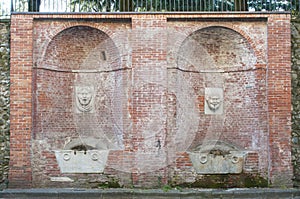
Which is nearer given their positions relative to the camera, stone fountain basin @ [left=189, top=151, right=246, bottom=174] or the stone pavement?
the stone pavement

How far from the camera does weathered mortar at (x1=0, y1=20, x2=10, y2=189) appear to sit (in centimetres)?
950

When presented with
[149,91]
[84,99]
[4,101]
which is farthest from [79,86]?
[149,91]

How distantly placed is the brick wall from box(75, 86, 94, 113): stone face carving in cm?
10

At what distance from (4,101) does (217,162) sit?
4953mm

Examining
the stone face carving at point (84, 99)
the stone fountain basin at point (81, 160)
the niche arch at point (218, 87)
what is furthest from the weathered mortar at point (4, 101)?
the niche arch at point (218, 87)

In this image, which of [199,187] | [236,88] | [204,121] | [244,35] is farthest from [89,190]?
[244,35]

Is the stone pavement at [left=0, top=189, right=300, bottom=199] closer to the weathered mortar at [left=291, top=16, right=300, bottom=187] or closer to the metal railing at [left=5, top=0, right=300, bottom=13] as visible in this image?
the weathered mortar at [left=291, top=16, right=300, bottom=187]

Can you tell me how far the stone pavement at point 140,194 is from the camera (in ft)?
29.0

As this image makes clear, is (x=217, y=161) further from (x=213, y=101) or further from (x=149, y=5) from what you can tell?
(x=149, y=5)

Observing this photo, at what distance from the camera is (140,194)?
8992 mm

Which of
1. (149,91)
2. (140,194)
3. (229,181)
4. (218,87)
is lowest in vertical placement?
(140,194)

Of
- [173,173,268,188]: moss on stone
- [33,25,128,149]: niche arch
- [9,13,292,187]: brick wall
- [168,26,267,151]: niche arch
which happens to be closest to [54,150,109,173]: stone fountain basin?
[9,13,292,187]: brick wall

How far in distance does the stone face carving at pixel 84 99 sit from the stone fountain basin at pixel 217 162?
2644mm

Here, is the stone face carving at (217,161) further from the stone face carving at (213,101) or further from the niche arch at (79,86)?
the niche arch at (79,86)
